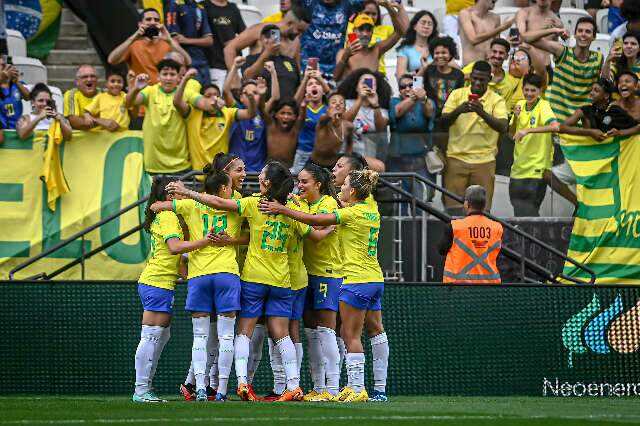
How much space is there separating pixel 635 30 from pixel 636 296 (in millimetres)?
4930

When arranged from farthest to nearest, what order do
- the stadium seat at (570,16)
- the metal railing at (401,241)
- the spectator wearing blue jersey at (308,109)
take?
the stadium seat at (570,16)
the spectator wearing blue jersey at (308,109)
the metal railing at (401,241)

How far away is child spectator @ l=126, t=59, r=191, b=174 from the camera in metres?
16.2

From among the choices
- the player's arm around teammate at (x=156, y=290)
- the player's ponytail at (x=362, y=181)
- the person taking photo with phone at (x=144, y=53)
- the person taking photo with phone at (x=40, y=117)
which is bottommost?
the player's arm around teammate at (x=156, y=290)

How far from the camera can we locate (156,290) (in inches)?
484

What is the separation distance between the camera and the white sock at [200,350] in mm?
11898

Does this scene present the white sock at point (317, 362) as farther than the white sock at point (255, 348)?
No

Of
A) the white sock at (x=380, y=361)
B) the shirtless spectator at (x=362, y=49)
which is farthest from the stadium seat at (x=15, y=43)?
the white sock at (x=380, y=361)

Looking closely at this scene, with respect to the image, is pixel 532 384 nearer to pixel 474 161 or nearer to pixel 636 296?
pixel 636 296

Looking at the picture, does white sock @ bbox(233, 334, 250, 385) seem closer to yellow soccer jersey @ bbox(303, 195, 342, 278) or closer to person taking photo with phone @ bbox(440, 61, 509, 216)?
yellow soccer jersey @ bbox(303, 195, 342, 278)

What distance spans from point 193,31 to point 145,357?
7.42 meters

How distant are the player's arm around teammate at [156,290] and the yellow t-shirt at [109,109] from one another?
4.18m

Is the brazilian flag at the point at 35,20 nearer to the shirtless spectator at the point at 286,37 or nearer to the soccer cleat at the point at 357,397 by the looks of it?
the shirtless spectator at the point at 286,37

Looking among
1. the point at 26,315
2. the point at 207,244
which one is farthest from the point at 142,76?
the point at 207,244

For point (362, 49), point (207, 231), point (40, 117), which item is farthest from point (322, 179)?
point (362, 49)
